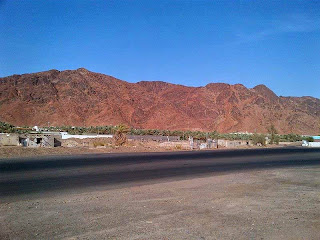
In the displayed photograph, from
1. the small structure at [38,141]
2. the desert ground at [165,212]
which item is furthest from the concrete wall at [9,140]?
the desert ground at [165,212]

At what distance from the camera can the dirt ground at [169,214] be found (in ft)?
24.4

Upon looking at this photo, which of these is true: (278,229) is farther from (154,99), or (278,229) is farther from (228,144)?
(154,99)

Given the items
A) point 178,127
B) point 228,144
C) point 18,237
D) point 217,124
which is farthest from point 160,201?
point 217,124

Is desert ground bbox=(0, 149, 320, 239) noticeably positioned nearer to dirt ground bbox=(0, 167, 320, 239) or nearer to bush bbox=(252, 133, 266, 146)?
dirt ground bbox=(0, 167, 320, 239)

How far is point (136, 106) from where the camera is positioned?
401 feet

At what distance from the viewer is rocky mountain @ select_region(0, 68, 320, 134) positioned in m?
109

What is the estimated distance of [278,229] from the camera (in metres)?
7.89

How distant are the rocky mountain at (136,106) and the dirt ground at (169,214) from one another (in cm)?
9714

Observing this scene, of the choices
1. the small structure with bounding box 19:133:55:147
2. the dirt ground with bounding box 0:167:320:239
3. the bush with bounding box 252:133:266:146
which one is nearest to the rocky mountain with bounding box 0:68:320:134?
the bush with bounding box 252:133:266:146

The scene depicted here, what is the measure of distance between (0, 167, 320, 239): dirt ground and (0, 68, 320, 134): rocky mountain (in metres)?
97.1

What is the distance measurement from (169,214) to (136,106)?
372 feet

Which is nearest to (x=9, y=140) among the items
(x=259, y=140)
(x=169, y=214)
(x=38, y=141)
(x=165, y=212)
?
(x=38, y=141)

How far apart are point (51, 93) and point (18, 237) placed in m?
112

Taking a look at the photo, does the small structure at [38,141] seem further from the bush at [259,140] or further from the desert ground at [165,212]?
the bush at [259,140]
